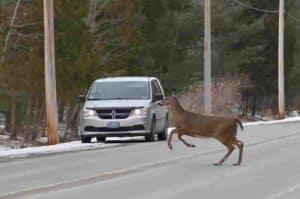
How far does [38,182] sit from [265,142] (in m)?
11.5

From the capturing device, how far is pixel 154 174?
53.3 ft

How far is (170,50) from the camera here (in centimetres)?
5188

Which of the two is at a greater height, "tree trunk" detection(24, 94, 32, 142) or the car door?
the car door

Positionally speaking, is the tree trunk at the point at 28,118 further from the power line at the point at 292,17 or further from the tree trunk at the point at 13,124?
the power line at the point at 292,17

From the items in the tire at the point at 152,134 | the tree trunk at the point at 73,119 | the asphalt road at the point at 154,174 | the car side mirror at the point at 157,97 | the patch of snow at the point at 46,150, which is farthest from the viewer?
the tree trunk at the point at 73,119

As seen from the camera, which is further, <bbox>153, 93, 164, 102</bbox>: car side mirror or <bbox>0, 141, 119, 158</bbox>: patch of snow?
<bbox>153, 93, 164, 102</bbox>: car side mirror

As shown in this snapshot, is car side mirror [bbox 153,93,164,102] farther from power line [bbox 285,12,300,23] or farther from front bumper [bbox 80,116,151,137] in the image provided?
power line [bbox 285,12,300,23]

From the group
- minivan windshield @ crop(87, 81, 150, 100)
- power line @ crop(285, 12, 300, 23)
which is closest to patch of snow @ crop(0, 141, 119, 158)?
minivan windshield @ crop(87, 81, 150, 100)

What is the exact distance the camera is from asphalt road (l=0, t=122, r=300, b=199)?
13.6 m

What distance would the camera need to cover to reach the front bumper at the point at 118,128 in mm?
25062

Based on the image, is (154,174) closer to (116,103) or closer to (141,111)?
(141,111)

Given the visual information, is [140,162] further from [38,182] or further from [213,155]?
[38,182]

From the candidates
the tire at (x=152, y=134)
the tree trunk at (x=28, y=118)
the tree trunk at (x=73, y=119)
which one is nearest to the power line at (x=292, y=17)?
the tree trunk at (x=73, y=119)

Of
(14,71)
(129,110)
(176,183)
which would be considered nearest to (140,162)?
(176,183)
